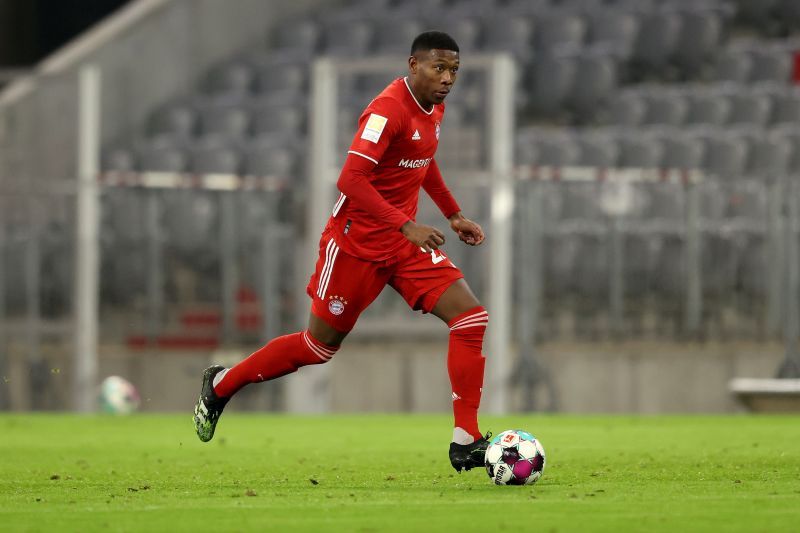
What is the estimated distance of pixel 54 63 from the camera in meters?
19.2

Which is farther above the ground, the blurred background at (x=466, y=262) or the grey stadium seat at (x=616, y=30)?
the grey stadium seat at (x=616, y=30)

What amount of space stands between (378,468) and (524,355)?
6.43 m

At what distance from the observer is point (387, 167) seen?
7.41 metres

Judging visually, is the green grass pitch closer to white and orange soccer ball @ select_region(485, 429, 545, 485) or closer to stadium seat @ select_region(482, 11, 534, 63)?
white and orange soccer ball @ select_region(485, 429, 545, 485)

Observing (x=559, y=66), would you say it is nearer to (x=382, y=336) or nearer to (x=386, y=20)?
(x=386, y=20)

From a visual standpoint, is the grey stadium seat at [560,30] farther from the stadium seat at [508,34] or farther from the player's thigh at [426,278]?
the player's thigh at [426,278]

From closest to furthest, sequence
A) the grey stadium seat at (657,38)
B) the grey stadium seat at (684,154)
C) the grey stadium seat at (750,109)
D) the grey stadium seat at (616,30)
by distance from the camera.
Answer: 1. the grey stadium seat at (684,154)
2. the grey stadium seat at (750,109)
3. the grey stadium seat at (657,38)
4. the grey stadium seat at (616,30)

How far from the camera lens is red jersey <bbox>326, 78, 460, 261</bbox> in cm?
710

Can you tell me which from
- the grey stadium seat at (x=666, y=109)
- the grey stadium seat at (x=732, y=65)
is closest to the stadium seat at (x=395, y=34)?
the grey stadium seat at (x=666, y=109)

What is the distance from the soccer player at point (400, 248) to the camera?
7.08 meters

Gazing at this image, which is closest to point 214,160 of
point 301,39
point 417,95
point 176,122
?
point 176,122

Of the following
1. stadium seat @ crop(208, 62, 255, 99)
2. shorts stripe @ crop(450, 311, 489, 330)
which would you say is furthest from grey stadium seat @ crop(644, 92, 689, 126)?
shorts stripe @ crop(450, 311, 489, 330)

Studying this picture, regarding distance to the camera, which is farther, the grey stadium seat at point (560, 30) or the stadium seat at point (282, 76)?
the stadium seat at point (282, 76)

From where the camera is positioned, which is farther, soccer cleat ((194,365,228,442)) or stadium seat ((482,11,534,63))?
stadium seat ((482,11,534,63))
